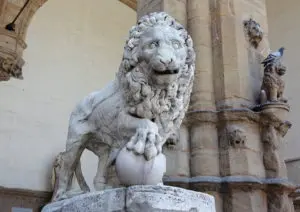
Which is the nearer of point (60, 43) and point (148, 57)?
point (148, 57)

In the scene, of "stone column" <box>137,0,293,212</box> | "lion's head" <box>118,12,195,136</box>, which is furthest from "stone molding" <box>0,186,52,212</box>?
"lion's head" <box>118,12,195,136</box>

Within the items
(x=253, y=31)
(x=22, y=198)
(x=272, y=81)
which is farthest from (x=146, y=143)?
(x=22, y=198)

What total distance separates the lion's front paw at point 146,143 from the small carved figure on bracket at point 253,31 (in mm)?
2192

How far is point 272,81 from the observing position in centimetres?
373

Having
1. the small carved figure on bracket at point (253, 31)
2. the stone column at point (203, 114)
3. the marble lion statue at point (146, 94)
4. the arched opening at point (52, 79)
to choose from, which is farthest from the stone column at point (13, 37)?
the marble lion statue at point (146, 94)

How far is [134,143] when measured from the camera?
211 centimetres

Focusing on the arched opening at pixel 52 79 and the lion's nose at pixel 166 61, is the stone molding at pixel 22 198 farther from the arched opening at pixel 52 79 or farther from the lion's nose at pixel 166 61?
the lion's nose at pixel 166 61

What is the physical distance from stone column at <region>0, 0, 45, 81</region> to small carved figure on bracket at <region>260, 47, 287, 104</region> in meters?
4.52

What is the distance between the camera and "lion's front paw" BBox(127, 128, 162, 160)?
6.75ft

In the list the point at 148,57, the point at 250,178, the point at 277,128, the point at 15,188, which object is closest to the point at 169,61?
the point at 148,57

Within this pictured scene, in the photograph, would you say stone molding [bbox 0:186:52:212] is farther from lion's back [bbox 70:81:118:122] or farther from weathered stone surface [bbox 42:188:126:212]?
weathered stone surface [bbox 42:188:126:212]

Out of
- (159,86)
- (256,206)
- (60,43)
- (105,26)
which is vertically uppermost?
(105,26)

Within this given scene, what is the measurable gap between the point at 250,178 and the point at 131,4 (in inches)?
250

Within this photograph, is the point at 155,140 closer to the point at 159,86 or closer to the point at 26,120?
the point at 159,86
